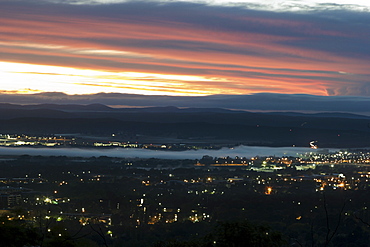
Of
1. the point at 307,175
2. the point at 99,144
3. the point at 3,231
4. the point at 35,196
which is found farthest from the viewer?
the point at 99,144

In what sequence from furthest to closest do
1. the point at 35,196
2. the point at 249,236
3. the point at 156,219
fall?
the point at 35,196 → the point at 156,219 → the point at 249,236

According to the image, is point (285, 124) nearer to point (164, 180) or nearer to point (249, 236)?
point (164, 180)

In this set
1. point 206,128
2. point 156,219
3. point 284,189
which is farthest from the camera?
point 206,128

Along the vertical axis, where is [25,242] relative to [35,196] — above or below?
above

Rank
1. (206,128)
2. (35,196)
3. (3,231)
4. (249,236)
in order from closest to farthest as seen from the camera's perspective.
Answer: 1. (249,236)
2. (3,231)
3. (35,196)
4. (206,128)

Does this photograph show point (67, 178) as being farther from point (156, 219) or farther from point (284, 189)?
point (156, 219)

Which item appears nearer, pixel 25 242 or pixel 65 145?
pixel 25 242

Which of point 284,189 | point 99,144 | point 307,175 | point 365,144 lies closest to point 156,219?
point 284,189

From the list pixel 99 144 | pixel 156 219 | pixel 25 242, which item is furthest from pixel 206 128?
pixel 25 242

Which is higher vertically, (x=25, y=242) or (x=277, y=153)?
(x=25, y=242)
